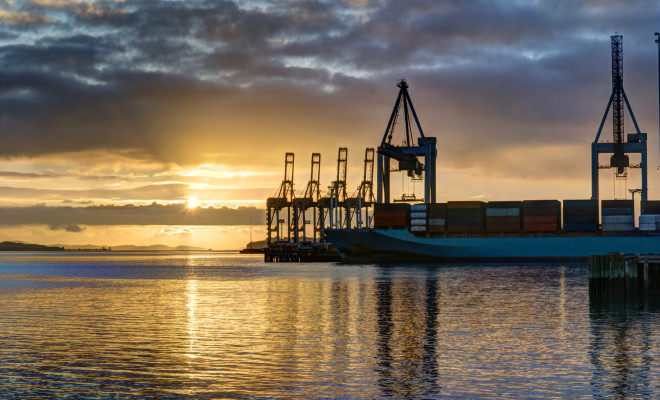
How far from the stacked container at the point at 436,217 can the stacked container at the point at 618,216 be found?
26348mm

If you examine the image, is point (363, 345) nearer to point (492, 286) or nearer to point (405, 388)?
point (405, 388)

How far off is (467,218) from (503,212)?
6.15 meters

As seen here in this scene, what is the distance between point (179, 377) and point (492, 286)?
49.6 metres

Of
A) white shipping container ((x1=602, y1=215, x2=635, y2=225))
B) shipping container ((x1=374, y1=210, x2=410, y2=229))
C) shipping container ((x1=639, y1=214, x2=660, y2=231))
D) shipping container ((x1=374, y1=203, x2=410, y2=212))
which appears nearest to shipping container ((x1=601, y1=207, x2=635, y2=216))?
white shipping container ((x1=602, y1=215, x2=635, y2=225))

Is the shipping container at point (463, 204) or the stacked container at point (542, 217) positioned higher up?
the shipping container at point (463, 204)

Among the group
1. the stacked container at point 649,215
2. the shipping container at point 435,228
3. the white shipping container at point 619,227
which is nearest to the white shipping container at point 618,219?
the white shipping container at point 619,227

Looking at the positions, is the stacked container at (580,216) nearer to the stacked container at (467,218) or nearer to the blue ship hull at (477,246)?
the blue ship hull at (477,246)

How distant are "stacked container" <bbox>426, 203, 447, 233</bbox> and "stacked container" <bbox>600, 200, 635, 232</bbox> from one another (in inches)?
1037

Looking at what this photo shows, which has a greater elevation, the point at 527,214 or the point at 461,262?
the point at 527,214

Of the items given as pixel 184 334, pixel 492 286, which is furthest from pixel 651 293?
pixel 184 334

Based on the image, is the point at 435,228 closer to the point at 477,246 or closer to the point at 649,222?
the point at 477,246

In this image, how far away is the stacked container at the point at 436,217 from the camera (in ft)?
413

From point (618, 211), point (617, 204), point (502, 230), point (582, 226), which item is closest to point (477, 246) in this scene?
point (502, 230)

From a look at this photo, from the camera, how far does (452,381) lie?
2191cm
